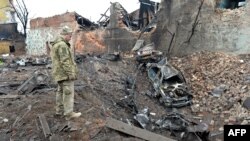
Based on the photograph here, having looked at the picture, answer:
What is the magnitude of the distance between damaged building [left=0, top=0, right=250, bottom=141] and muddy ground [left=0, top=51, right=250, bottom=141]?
22mm

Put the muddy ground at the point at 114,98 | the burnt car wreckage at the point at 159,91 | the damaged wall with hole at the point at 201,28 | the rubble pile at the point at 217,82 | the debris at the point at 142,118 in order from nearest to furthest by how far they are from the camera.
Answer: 1. the muddy ground at the point at 114,98
2. the burnt car wreckage at the point at 159,91
3. the debris at the point at 142,118
4. the rubble pile at the point at 217,82
5. the damaged wall with hole at the point at 201,28

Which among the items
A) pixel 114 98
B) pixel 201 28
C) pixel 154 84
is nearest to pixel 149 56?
pixel 154 84

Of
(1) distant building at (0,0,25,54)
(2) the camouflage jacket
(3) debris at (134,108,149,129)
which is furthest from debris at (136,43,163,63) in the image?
(1) distant building at (0,0,25,54)

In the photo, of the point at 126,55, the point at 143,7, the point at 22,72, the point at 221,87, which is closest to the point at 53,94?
the point at 22,72

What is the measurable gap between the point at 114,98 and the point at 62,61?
9.79 ft

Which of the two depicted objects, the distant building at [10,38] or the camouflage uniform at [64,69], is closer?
the camouflage uniform at [64,69]

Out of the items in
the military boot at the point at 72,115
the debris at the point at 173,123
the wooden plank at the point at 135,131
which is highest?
the military boot at the point at 72,115

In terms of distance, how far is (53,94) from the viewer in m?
8.45

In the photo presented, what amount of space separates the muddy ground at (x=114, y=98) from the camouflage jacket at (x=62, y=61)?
0.90 meters

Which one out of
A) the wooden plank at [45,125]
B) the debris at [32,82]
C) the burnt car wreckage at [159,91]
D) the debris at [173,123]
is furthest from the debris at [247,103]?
the debris at [32,82]

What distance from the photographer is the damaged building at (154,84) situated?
6.60m

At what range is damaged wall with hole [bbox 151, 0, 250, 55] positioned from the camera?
11.4 metres

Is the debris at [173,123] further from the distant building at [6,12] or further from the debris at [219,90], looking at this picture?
the distant building at [6,12]

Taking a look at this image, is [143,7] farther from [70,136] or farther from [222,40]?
[70,136]
